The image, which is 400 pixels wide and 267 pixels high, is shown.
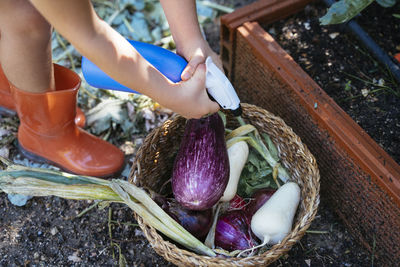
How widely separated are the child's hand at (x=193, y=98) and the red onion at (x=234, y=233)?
403 mm

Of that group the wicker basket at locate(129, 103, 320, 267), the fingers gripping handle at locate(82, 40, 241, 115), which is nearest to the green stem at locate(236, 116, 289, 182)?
the wicker basket at locate(129, 103, 320, 267)

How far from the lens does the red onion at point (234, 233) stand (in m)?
1.46

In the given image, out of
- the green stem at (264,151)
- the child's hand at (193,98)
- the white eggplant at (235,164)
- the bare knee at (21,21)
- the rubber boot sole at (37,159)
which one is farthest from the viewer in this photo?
the rubber boot sole at (37,159)

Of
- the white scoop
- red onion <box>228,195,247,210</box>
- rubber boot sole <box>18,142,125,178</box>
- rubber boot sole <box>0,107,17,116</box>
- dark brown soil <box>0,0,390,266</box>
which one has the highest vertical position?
the white scoop

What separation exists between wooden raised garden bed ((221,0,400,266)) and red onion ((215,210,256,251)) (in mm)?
416

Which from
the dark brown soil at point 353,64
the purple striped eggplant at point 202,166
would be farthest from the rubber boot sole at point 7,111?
the dark brown soil at point 353,64

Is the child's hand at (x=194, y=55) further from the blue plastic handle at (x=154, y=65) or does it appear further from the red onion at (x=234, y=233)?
the red onion at (x=234, y=233)

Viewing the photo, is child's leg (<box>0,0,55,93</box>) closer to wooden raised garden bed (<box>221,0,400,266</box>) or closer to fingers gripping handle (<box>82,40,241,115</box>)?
fingers gripping handle (<box>82,40,241,115</box>)

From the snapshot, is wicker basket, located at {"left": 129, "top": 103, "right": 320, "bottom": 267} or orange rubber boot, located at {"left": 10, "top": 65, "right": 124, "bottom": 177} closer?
wicker basket, located at {"left": 129, "top": 103, "right": 320, "bottom": 267}

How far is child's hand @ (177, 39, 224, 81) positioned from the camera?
138 cm

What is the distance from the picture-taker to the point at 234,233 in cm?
147

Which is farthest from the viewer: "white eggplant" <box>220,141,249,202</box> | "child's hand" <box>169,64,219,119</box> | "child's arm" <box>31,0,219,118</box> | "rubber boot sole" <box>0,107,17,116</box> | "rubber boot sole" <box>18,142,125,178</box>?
"rubber boot sole" <box>0,107,17,116</box>

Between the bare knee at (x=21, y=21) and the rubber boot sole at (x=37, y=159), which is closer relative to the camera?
the bare knee at (x=21, y=21)

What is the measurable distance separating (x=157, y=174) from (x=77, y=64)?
3.16ft
